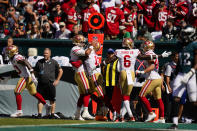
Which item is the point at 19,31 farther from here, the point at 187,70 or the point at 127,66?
the point at 187,70

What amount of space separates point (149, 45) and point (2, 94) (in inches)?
162

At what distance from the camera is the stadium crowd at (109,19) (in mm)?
14469

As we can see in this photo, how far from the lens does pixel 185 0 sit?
49.6 feet

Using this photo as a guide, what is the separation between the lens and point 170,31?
46.5 ft

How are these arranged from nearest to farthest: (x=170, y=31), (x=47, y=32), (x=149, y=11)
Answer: (x=170, y=31) < (x=47, y=32) < (x=149, y=11)

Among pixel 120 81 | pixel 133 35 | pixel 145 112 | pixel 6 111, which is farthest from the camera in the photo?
pixel 133 35

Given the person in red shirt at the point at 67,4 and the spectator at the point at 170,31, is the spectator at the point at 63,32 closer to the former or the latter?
the person in red shirt at the point at 67,4

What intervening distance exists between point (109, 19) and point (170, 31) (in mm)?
1874

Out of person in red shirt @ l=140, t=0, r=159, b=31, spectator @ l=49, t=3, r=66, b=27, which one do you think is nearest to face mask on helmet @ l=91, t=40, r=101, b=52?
person in red shirt @ l=140, t=0, r=159, b=31

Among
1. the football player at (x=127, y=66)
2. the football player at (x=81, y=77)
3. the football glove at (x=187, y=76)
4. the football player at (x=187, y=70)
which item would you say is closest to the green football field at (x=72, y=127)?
the football player at (x=187, y=70)

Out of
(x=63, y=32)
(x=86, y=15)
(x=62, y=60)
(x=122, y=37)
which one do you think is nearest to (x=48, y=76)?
(x=62, y=60)

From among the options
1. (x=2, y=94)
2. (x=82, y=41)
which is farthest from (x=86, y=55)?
(x=2, y=94)

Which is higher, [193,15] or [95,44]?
[193,15]

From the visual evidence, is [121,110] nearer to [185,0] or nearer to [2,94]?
[2,94]
